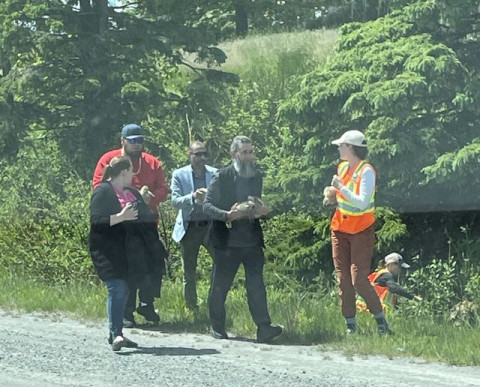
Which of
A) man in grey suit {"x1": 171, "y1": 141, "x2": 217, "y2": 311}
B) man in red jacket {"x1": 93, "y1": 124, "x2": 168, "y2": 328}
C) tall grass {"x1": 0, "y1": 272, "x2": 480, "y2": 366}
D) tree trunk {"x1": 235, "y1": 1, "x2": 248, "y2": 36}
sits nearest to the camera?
tall grass {"x1": 0, "y1": 272, "x2": 480, "y2": 366}

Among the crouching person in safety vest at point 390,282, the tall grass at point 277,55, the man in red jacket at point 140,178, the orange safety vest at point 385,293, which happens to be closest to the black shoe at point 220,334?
the man in red jacket at point 140,178

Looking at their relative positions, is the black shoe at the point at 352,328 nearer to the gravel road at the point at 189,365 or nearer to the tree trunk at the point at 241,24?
the gravel road at the point at 189,365

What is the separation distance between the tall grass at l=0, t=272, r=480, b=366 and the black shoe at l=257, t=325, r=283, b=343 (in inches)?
4.0

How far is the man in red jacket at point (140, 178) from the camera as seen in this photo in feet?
36.6

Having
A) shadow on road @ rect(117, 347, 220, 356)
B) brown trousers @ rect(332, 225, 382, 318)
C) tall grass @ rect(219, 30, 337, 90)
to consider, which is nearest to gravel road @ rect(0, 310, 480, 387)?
shadow on road @ rect(117, 347, 220, 356)

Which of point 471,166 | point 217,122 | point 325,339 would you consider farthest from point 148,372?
point 217,122

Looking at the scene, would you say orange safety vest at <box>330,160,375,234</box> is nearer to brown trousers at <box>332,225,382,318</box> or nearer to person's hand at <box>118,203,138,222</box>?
brown trousers at <box>332,225,382,318</box>

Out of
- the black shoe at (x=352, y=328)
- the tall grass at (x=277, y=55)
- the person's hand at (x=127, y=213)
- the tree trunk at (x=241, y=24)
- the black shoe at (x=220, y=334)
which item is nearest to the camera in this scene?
the person's hand at (x=127, y=213)

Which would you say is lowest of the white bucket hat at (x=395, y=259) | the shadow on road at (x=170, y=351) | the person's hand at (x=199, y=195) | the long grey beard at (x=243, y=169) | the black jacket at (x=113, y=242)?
the shadow on road at (x=170, y=351)

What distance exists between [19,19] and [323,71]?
9.11m

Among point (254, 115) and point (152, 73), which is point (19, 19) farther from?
point (254, 115)

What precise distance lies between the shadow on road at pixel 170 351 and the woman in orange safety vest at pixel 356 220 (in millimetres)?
1368

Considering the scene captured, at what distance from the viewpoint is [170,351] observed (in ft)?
32.6

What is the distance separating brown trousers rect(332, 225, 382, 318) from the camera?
10.4 metres
